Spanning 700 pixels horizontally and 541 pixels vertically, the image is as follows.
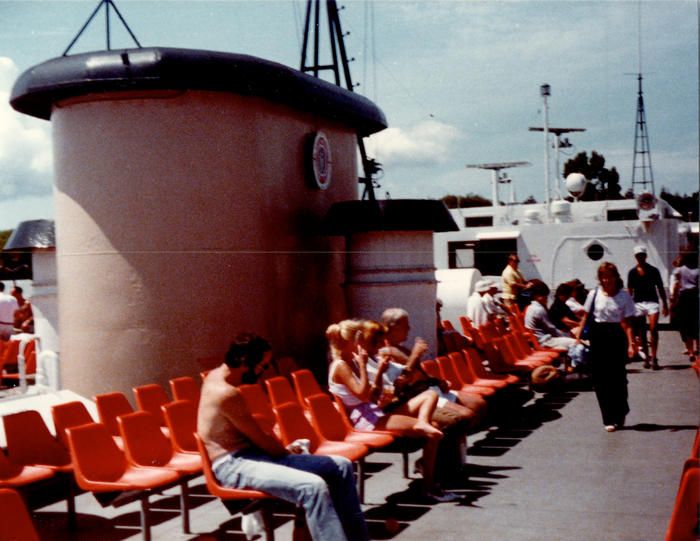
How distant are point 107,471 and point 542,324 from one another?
7375mm

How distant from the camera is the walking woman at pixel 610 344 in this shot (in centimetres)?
755

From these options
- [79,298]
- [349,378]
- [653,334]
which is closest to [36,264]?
[79,298]

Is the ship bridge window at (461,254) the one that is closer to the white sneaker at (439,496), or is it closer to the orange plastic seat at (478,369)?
the orange plastic seat at (478,369)

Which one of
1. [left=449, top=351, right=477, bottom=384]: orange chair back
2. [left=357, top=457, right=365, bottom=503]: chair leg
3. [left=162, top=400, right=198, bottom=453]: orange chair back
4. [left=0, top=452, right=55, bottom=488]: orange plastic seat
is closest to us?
[left=0, top=452, right=55, bottom=488]: orange plastic seat

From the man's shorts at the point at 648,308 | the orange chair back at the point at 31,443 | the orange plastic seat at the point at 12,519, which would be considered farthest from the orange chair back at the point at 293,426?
the man's shorts at the point at 648,308

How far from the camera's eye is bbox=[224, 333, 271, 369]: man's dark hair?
4.36 metres

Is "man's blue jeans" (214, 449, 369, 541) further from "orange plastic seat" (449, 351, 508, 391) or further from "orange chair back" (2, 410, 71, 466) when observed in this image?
"orange plastic seat" (449, 351, 508, 391)

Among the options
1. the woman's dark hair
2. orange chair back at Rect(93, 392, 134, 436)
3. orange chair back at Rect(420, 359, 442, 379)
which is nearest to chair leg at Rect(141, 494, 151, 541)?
orange chair back at Rect(93, 392, 134, 436)

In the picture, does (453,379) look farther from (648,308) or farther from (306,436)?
(648,308)

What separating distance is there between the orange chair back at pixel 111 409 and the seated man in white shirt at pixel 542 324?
6.40 metres

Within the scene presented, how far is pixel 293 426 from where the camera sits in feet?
17.0

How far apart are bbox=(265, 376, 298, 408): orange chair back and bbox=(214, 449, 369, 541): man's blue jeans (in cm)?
158

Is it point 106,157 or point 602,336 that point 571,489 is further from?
point 106,157

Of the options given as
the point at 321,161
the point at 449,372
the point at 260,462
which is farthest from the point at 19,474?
the point at 321,161
